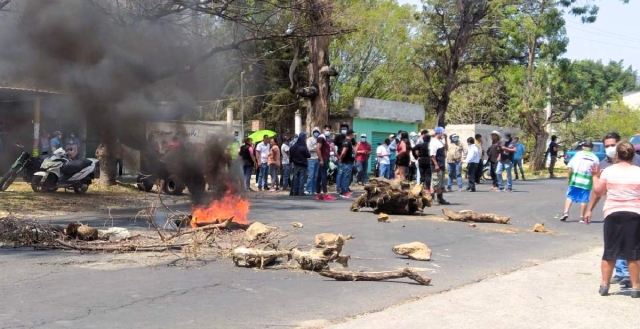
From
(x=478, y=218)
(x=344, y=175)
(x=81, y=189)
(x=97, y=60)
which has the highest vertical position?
(x=97, y=60)

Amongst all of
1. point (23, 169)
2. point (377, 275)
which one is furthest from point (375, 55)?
point (377, 275)

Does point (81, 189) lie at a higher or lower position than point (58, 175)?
lower

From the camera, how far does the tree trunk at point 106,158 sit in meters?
14.2

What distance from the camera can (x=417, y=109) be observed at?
31609mm

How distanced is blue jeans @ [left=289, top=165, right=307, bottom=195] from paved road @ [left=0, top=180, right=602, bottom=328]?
585 centimetres

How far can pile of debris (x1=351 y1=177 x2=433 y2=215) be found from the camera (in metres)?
12.3

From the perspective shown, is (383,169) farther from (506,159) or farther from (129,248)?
(129,248)

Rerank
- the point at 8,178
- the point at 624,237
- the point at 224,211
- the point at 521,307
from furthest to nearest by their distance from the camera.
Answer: the point at 8,178, the point at 224,211, the point at 624,237, the point at 521,307

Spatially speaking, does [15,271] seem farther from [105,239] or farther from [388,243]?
[388,243]

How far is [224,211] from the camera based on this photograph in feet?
32.0

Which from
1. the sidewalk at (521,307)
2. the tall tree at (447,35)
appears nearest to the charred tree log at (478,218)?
the sidewalk at (521,307)

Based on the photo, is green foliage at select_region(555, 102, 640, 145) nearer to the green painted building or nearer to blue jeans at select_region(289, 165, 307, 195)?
the green painted building

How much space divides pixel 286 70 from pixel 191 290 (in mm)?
26800

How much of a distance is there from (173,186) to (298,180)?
386 cm
